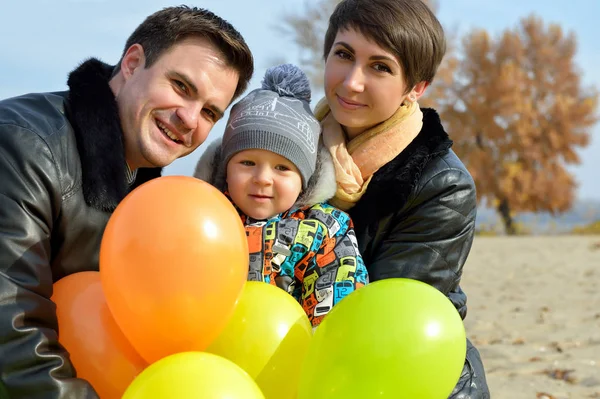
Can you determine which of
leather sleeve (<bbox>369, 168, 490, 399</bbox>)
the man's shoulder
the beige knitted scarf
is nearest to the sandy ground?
leather sleeve (<bbox>369, 168, 490, 399</bbox>)

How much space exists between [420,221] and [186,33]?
1472mm

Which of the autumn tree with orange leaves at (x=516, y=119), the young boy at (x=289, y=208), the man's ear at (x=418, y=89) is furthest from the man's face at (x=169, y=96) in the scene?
the autumn tree with orange leaves at (x=516, y=119)

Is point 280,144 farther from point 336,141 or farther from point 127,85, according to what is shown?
point 127,85

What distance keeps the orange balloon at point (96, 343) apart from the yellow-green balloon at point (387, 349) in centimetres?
66

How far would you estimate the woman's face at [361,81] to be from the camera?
333 cm

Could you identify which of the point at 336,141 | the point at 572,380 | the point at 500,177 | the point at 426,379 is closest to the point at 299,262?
the point at 336,141

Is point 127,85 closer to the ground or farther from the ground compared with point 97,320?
farther from the ground

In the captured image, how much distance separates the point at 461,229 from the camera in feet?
11.6

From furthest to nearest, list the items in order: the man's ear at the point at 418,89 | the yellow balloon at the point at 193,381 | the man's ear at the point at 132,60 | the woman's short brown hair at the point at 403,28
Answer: the man's ear at the point at 418,89, the woman's short brown hair at the point at 403,28, the man's ear at the point at 132,60, the yellow balloon at the point at 193,381

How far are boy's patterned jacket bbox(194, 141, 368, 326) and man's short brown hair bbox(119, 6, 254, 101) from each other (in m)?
0.75

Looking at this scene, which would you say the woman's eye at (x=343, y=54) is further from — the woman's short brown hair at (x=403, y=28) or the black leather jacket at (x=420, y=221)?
the black leather jacket at (x=420, y=221)

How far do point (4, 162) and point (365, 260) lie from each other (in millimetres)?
1823

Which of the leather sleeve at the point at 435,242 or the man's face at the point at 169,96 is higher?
the man's face at the point at 169,96

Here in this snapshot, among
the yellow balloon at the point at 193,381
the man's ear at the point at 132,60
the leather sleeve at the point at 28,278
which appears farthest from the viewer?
the man's ear at the point at 132,60
